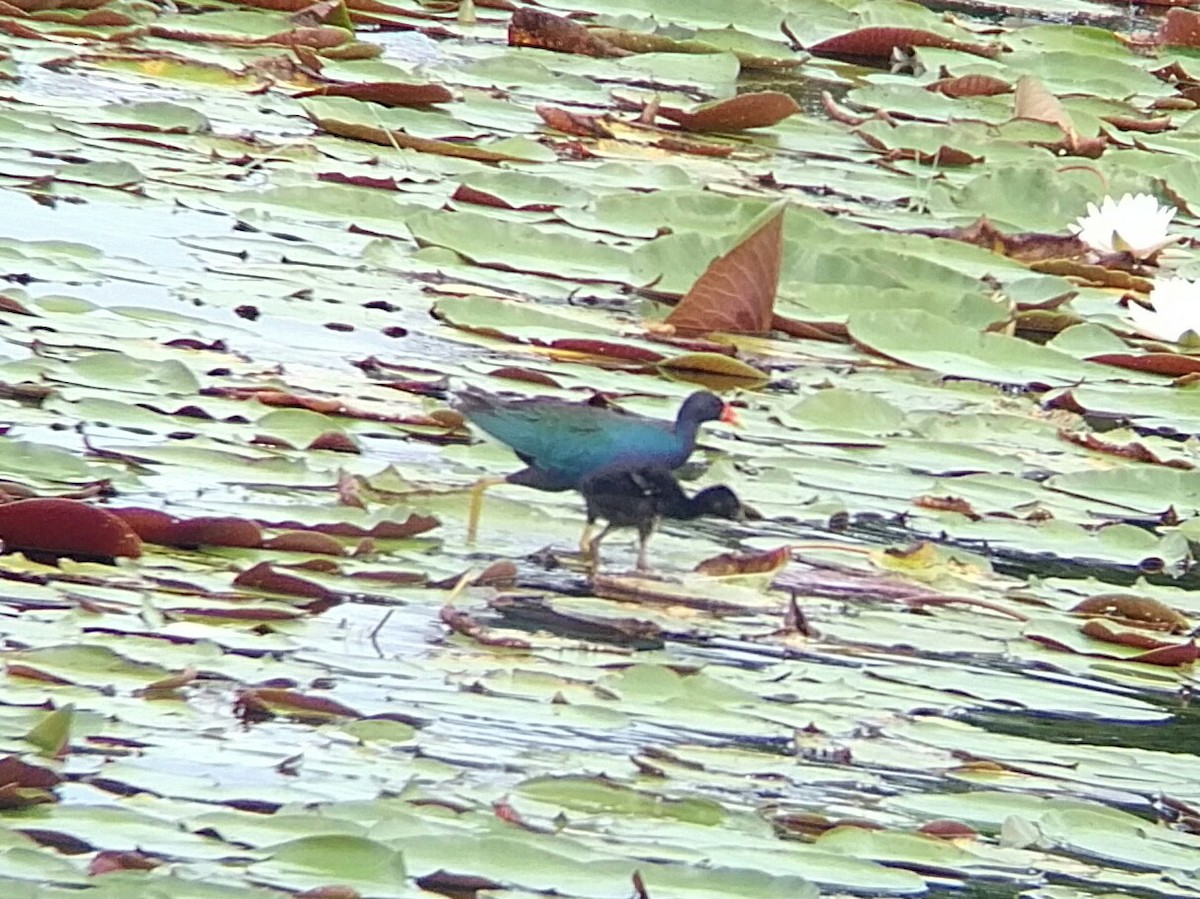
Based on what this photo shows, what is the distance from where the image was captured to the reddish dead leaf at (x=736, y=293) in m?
5.16

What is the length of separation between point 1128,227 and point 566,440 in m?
2.54

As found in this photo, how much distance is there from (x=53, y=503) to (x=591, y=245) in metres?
2.35

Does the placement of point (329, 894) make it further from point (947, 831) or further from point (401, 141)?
point (401, 141)

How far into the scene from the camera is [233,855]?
103 inches

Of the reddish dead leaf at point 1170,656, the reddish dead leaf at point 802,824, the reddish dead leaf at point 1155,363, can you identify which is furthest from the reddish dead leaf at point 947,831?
the reddish dead leaf at point 1155,363

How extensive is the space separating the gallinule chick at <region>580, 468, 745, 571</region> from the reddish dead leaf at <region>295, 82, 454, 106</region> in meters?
3.05

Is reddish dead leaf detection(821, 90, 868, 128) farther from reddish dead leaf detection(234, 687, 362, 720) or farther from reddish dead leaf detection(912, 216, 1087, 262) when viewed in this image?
reddish dead leaf detection(234, 687, 362, 720)

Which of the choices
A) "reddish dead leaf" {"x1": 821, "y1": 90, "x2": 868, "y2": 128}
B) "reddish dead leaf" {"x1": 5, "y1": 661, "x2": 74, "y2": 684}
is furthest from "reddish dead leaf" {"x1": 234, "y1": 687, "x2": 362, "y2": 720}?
"reddish dead leaf" {"x1": 821, "y1": 90, "x2": 868, "y2": 128}

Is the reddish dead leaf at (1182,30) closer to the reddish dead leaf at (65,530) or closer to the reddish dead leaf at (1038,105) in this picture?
the reddish dead leaf at (1038,105)

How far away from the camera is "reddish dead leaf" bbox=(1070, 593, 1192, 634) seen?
3775 millimetres

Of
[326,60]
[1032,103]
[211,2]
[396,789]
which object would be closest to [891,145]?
[1032,103]

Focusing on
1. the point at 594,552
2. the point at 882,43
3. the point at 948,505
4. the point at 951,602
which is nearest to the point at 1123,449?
the point at 948,505

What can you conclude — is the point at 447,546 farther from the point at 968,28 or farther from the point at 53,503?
the point at 968,28

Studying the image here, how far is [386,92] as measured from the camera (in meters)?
6.74
